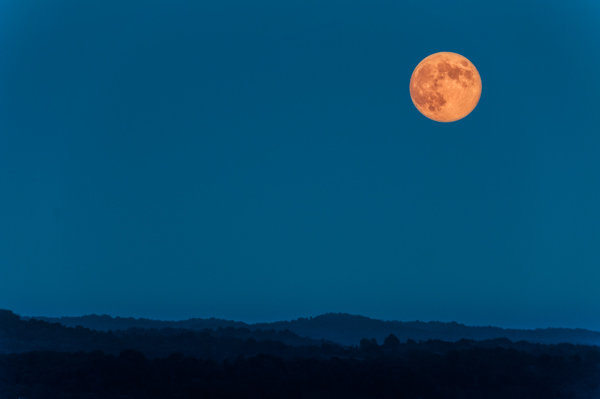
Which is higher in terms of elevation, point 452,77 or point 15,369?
point 452,77

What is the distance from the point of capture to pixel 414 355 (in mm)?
66000

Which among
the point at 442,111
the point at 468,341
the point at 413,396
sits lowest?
the point at 413,396

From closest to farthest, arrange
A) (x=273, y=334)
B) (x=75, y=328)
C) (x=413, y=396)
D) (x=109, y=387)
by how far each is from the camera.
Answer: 1. (x=109, y=387)
2. (x=413, y=396)
3. (x=75, y=328)
4. (x=273, y=334)

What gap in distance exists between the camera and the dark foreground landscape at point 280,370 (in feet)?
160

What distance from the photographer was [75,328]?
87.2m

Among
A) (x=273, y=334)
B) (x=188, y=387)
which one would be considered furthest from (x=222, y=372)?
(x=273, y=334)

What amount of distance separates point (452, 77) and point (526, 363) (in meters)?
43.3

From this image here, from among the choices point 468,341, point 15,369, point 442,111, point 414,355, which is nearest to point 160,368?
point 15,369

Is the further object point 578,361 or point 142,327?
point 142,327

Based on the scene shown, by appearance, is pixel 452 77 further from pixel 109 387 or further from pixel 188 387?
pixel 109 387

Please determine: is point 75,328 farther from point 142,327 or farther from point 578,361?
point 578,361

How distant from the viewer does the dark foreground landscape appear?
48750 millimetres

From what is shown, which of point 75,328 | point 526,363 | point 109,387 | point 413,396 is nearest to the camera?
point 109,387

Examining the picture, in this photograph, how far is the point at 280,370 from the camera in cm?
5491
